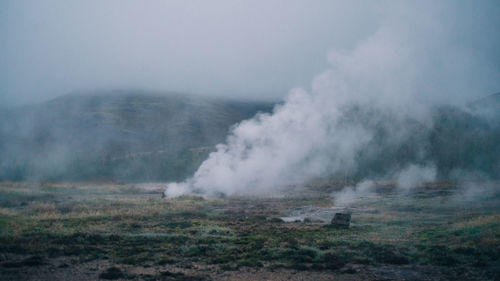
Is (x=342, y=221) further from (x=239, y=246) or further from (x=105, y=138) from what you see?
(x=105, y=138)

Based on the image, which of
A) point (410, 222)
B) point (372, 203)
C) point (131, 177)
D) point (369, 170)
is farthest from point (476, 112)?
point (131, 177)

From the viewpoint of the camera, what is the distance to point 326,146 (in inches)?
3091

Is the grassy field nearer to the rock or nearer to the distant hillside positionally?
the rock

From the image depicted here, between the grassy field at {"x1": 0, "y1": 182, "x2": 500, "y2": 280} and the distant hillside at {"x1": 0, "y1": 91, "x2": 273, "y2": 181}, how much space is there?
62668 millimetres

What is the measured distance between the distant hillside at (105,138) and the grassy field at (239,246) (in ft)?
206

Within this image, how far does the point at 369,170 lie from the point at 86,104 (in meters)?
146

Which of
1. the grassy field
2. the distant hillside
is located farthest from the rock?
the distant hillside

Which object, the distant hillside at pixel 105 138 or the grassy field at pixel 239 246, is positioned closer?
the grassy field at pixel 239 246

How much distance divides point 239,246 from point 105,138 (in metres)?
139

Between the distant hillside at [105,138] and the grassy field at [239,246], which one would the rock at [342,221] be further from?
the distant hillside at [105,138]

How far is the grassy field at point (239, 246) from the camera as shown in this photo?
675 inches

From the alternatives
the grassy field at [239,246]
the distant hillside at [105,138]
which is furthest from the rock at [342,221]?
the distant hillside at [105,138]

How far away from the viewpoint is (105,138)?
489ft

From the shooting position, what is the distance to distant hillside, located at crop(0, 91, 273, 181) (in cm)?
10031
